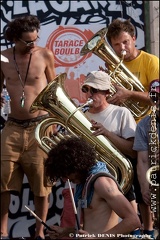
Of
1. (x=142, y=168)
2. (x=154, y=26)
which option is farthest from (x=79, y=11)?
(x=142, y=168)

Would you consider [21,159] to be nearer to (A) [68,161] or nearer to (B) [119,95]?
(B) [119,95]

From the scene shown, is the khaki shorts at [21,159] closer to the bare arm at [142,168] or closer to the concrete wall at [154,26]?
the bare arm at [142,168]

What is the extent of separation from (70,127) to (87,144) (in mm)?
1016

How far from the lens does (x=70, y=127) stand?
591 cm

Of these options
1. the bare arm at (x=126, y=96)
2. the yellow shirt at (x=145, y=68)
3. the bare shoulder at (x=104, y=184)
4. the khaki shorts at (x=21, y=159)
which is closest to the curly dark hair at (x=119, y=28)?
the yellow shirt at (x=145, y=68)

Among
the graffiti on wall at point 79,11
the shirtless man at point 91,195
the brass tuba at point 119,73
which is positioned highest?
the graffiti on wall at point 79,11

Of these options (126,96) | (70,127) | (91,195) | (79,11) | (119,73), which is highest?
(79,11)

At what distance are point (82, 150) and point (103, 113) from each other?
128 cm

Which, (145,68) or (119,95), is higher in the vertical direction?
(145,68)

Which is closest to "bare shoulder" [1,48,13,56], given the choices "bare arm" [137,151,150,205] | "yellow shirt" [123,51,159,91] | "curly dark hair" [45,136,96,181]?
"yellow shirt" [123,51,159,91]

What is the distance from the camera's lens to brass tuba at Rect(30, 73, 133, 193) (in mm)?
5816

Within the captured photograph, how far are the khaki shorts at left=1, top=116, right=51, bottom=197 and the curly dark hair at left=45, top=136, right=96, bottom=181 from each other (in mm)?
1714

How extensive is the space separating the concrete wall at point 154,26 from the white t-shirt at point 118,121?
1317 millimetres

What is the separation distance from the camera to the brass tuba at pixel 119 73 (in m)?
6.27
